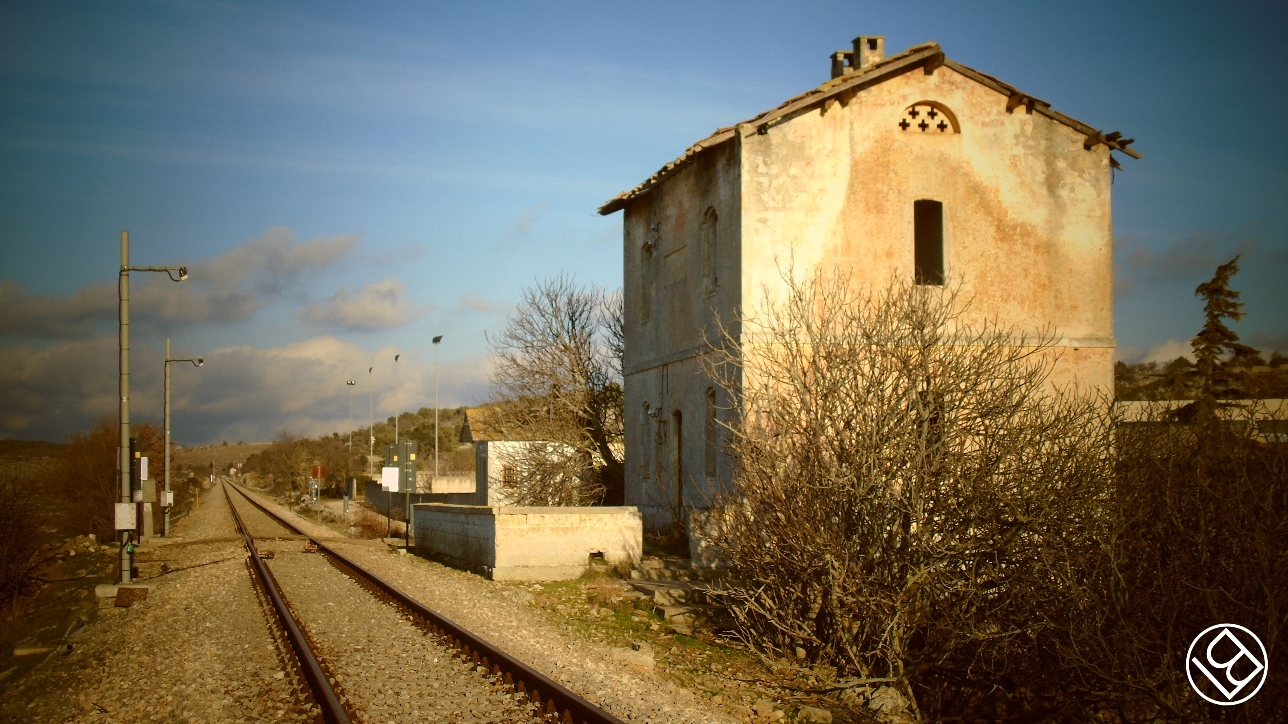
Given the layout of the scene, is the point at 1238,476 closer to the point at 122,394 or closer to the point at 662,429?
the point at 662,429

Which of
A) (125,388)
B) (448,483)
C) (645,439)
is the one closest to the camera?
(125,388)

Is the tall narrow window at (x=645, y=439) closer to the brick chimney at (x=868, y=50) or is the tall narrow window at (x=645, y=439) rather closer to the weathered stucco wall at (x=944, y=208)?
the weathered stucco wall at (x=944, y=208)

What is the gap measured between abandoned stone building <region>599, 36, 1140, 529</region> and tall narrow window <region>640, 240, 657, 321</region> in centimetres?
367

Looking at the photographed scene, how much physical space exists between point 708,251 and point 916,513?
10244 mm

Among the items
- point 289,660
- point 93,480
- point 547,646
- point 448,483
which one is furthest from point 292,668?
point 448,483

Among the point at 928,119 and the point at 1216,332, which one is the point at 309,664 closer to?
the point at 928,119

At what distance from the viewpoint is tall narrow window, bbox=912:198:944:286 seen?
19344mm

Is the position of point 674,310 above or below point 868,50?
below

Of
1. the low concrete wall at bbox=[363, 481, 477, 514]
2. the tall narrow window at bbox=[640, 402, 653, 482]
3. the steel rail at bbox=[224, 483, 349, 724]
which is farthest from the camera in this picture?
the low concrete wall at bbox=[363, 481, 477, 514]

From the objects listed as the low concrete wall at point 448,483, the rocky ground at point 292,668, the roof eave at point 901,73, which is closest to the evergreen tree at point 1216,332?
the roof eave at point 901,73

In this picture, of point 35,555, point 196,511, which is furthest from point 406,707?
point 196,511

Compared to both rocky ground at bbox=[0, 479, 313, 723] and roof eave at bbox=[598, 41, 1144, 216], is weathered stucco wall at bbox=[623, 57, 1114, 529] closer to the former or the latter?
roof eave at bbox=[598, 41, 1144, 216]

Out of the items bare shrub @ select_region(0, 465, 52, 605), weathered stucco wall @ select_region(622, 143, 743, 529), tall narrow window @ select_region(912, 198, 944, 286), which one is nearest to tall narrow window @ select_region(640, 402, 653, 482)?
weathered stucco wall @ select_region(622, 143, 743, 529)

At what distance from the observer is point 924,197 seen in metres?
19.1
